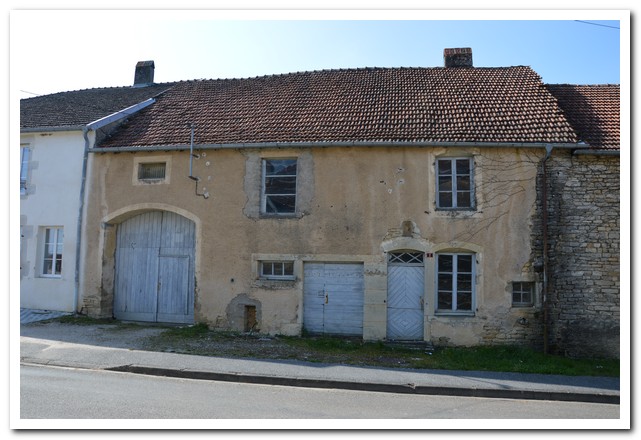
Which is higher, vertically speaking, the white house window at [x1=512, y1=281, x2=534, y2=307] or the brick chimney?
the brick chimney

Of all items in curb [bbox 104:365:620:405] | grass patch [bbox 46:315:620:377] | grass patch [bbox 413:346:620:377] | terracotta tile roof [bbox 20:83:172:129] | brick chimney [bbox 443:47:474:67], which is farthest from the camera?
brick chimney [bbox 443:47:474:67]

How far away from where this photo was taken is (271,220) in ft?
39.3

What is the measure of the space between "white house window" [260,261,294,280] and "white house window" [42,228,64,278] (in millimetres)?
5735

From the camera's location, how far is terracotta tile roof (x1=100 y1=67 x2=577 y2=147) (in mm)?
11688

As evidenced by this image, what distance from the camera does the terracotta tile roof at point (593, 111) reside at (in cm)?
1167

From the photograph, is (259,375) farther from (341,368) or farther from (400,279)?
(400,279)

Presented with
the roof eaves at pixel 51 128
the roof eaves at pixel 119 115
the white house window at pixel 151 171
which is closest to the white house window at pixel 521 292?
the white house window at pixel 151 171

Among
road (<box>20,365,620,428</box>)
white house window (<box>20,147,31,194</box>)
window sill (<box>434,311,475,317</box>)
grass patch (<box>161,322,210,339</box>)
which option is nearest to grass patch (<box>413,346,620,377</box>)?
window sill (<box>434,311,475,317</box>)

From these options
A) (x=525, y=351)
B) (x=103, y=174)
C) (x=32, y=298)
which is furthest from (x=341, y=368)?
(x=32, y=298)

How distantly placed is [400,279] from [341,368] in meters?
3.35

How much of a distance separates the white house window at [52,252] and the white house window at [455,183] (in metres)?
10.0

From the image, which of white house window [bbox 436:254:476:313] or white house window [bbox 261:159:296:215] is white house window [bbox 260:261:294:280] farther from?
white house window [bbox 436:254:476:313]

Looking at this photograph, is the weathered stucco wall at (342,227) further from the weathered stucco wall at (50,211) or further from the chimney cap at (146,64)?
the chimney cap at (146,64)

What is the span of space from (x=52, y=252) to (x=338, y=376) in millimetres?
9410
